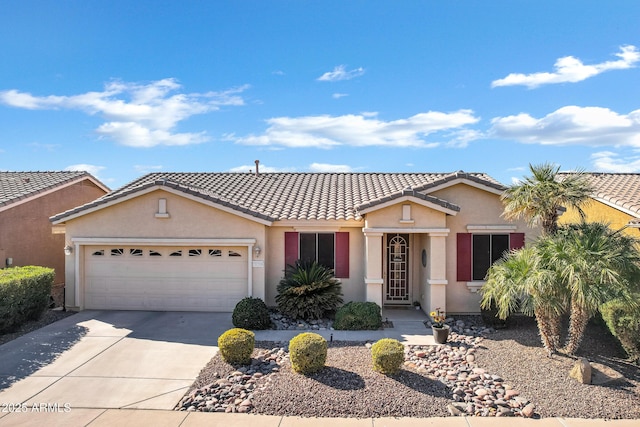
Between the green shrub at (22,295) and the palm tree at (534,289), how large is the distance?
12417 mm

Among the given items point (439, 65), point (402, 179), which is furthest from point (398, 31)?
point (402, 179)

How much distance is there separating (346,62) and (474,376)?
11429 mm

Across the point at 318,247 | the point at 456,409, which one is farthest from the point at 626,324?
the point at 318,247

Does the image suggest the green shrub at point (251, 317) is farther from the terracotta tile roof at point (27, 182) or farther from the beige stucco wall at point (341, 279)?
the terracotta tile roof at point (27, 182)

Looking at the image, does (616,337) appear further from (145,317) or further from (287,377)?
(145,317)

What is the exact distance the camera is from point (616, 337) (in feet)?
32.3

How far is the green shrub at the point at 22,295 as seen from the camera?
37.4ft

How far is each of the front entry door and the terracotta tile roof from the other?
13977mm

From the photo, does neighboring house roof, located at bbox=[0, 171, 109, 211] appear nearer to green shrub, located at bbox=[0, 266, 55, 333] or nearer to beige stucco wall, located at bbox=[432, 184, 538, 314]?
green shrub, located at bbox=[0, 266, 55, 333]

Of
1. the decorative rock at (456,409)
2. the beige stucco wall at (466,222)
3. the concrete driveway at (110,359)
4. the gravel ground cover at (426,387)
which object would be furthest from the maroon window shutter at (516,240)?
the concrete driveway at (110,359)

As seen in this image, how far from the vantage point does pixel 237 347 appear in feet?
29.3

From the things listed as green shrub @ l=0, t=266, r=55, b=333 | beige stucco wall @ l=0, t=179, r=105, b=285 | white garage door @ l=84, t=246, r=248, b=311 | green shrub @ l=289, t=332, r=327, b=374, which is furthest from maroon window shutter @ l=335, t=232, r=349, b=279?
beige stucco wall @ l=0, t=179, r=105, b=285

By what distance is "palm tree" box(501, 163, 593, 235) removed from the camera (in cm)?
1030

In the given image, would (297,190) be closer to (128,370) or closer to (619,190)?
(128,370)
